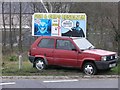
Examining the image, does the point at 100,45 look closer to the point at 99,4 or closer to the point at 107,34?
the point at 107,34

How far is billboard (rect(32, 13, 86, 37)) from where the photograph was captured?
1633 cm

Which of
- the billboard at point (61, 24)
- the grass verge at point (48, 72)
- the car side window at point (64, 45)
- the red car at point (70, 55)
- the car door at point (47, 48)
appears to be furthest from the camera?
the billboard at point (61, 24)

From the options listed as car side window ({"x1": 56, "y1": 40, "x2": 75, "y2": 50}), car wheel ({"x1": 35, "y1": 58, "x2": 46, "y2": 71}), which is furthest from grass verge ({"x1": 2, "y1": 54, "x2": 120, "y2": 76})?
car side window ({"x1": 56, "y1": 40, "x2": 75, "y2": 50})

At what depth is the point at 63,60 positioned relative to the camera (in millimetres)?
14297

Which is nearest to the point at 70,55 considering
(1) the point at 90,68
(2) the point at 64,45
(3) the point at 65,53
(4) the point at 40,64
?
(3) the point at 65,53

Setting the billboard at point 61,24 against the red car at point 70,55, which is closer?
the red car at point 70,55

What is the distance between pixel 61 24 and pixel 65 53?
257 centimetres

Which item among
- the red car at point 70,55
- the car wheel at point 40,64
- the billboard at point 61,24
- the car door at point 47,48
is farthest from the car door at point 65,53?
the billboard at point 61,24

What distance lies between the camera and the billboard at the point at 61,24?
16.3m

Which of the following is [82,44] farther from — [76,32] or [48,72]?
[48,72]

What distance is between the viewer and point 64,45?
14.5 m

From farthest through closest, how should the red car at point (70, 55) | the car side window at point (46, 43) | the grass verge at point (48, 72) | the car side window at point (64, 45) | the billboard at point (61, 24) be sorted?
the billboard at point (61, 24)
the car side window at point (46, 43)
the car side window at point (64, 45)
the grass verge at point (48, 72)
the red car at point (70, 55)

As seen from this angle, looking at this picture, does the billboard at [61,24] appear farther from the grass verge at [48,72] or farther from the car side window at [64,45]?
the grass verge at [48,72]

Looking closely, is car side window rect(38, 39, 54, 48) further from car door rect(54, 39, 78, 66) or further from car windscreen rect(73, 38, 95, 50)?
car windscreen rect(73, 38, 95, 50)
